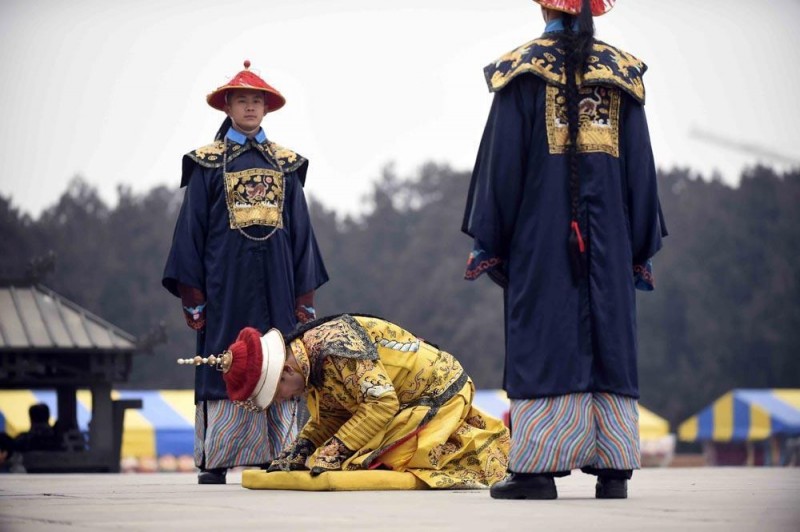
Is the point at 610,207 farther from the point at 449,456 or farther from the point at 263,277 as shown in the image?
the point at 263,277

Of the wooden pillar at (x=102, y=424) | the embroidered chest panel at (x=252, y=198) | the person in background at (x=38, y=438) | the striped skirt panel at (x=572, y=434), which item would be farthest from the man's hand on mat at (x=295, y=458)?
the person in background at (x=38, y=438)

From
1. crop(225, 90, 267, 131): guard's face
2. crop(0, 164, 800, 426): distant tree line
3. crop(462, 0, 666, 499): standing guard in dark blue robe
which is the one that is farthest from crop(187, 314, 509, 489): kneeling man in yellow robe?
crop(0, 164, 800, 426): distant tree line

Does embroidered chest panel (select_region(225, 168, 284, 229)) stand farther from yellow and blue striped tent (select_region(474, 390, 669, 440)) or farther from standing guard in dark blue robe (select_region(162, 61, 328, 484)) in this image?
yellow and blue striped tent (select_region(474, 390, 669, 440))

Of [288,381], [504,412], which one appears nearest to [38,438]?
[288,381]

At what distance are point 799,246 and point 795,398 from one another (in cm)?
2381

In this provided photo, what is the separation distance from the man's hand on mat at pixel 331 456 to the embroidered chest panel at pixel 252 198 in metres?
2.00

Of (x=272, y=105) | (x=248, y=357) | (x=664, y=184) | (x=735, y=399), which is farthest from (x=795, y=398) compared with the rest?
(x=664, y=184)

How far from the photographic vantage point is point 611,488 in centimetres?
594

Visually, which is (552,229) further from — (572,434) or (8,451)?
(8,451)

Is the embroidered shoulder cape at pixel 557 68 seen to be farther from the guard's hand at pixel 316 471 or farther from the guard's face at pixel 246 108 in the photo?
the guard's face at pixel 246 108

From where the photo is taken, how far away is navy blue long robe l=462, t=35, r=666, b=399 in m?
5.85

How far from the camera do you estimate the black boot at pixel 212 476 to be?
8242 millimetres

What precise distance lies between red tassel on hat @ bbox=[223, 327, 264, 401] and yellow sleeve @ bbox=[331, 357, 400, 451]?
35 centimetres

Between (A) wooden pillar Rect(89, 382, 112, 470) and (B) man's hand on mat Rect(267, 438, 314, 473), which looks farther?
(A) wooden pillar Rect(89, 382, 112, 470)
